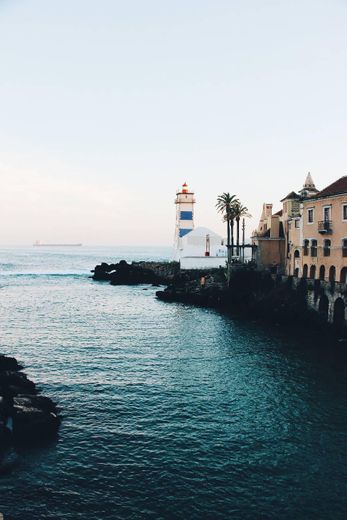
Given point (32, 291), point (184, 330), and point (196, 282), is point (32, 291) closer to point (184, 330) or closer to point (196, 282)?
point (196, 282)

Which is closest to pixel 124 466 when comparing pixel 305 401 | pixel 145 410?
pixel 145 410

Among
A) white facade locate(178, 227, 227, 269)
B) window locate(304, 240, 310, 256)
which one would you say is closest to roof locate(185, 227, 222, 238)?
white facade locate(178, 227, 227, 269)

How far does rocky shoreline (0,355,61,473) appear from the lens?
21.7 metres

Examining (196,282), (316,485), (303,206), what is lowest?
(316,485)

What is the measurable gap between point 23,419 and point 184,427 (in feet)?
28.6

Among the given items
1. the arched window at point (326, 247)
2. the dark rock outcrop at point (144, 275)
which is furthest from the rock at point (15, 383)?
the dark rock outcrop at point (144, 275)

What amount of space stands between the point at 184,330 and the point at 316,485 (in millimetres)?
29607

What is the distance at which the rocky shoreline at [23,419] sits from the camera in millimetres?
21719

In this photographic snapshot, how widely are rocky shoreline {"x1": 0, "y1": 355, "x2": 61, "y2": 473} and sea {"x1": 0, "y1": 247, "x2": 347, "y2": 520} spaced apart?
77cm

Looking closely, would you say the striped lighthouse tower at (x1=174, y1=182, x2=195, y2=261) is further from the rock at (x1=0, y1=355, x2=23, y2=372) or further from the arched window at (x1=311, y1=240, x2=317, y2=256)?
the rock at (x1=0, y1=355, x2=23, y2=372)

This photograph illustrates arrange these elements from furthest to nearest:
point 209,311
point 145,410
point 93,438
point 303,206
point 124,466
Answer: point 209,311
point 303,206
point 145,410
point 93,438
point 124,466

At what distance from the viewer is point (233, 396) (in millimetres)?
28094

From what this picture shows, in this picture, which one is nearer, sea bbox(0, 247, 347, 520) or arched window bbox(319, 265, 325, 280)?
sea bbox(0, 247, 347, 520)

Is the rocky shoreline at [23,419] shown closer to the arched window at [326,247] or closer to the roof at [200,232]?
the arched window at [326,247]
